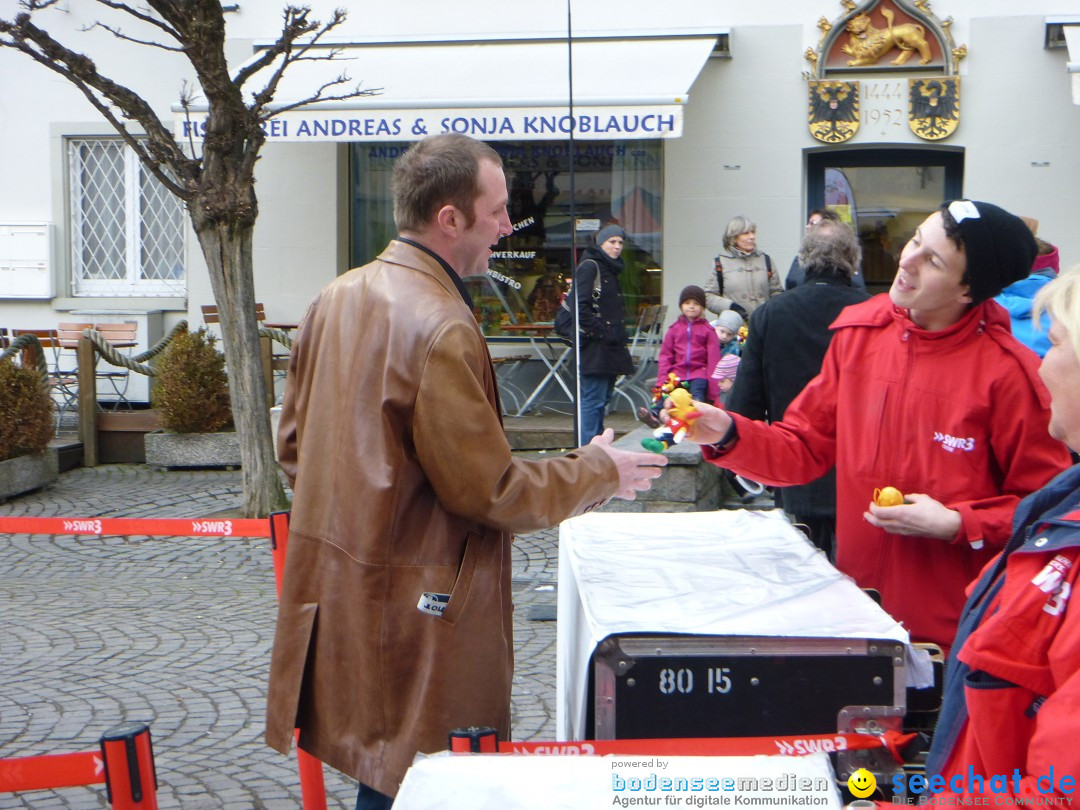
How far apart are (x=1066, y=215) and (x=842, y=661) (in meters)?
9.95

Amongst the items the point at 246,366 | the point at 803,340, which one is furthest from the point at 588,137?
the point at 803,340

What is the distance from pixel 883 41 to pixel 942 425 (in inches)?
361

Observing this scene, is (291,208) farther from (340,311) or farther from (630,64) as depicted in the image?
(340,311)

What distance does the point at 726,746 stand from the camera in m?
2.07

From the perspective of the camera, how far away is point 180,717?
4.85 m

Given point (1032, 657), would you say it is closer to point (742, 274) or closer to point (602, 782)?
point (602, 782)

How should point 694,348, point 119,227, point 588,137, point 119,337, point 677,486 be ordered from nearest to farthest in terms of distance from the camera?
point 677,486 < point 694,348 < point 588,137 < point 119,337 < point 119,227

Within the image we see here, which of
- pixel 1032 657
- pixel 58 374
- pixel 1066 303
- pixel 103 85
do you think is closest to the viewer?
pixel 1032 657

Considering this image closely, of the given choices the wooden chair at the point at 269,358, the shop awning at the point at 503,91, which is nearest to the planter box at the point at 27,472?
the wooden chair at the point at 269,358

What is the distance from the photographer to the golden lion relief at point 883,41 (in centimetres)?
1091

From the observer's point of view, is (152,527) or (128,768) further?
(152,527)

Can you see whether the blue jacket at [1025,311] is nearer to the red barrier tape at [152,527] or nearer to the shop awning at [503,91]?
the red barrier tape at [152,527]

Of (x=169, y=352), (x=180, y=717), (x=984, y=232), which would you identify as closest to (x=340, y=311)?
(x=984, y=232)

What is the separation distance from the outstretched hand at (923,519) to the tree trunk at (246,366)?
20.1ft
